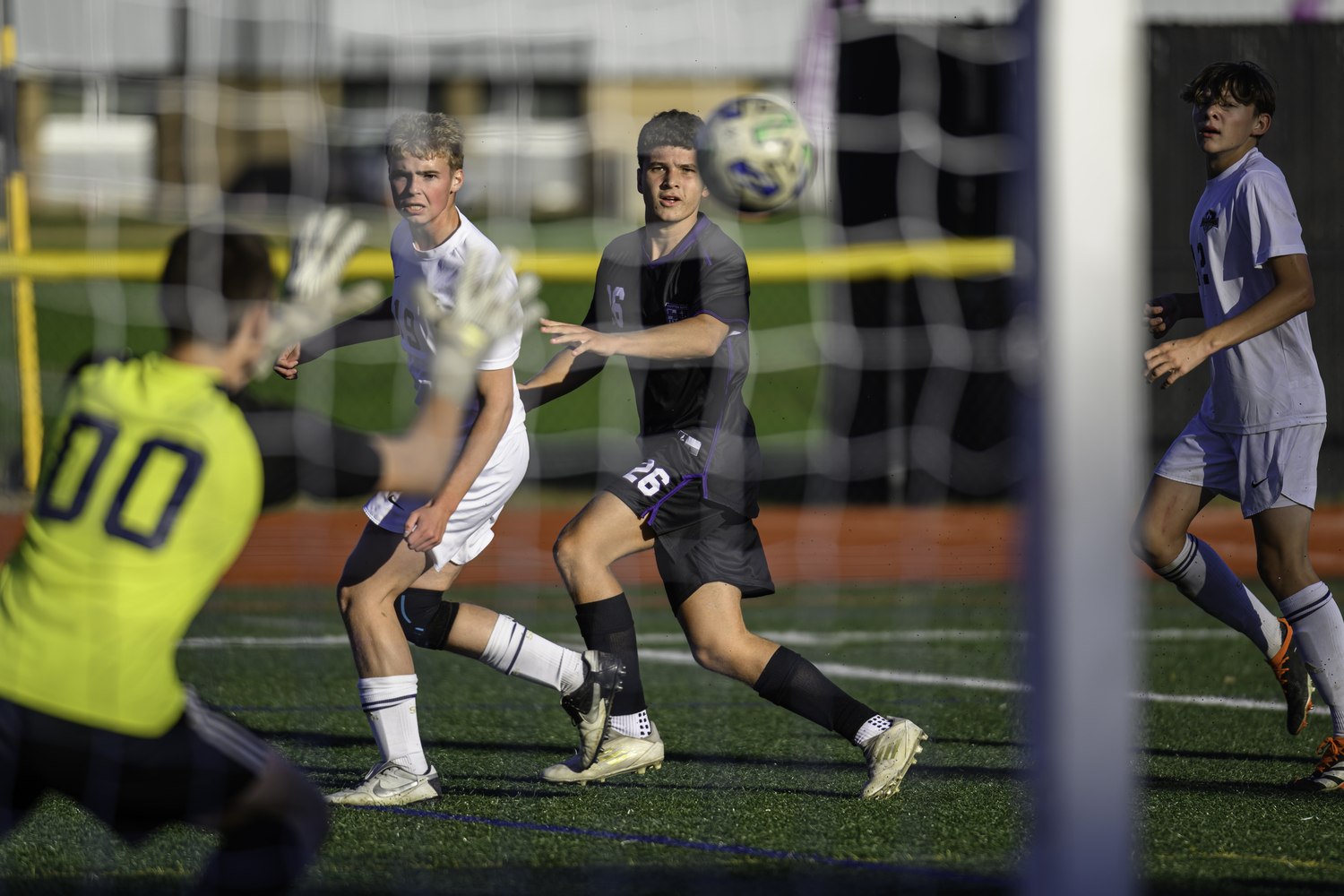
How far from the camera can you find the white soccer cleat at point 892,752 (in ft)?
12.6

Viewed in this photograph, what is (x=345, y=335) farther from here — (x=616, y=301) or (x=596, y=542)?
(x=596, y=542)

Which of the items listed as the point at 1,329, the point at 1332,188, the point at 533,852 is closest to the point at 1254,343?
the point at 533,852

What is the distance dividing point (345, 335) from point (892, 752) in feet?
6.09

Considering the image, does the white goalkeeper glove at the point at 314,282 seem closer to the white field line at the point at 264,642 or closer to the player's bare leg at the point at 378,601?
the player's bare leg at the point at 378,601

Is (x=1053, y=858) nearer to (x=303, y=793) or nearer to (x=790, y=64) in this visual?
(x=303, y=793)

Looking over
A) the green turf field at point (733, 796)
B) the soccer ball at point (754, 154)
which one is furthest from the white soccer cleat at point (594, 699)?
the soccer ball at point (754, 154)

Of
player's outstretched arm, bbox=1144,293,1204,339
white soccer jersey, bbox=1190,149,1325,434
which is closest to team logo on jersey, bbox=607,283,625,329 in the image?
player's outstretched arm, bbox=1144,293,1204,339

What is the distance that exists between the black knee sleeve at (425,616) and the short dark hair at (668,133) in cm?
137

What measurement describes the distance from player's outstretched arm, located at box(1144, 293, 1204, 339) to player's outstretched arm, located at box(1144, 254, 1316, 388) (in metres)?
0.33

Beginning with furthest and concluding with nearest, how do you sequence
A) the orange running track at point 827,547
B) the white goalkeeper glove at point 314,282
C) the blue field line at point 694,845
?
the orange running track at point 827,547, the blue field line at point 694,845, the white goalkeeper glove at point 314,282

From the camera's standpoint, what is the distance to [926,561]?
8.95 m

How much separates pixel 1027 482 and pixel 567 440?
12.4 meters

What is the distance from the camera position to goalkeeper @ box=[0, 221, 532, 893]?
227cm

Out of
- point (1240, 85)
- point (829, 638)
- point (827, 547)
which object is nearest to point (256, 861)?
point (1240, 85)
